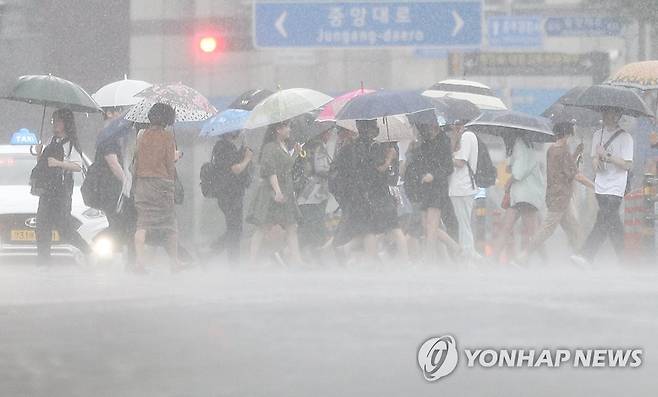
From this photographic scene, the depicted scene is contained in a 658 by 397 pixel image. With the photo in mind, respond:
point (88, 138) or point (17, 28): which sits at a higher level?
point (17, 28)

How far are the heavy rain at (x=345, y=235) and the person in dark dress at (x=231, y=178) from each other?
0.03 metres

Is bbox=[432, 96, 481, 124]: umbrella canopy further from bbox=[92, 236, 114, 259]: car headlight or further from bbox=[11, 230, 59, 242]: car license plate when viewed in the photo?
bbox=[11, 230, 59, 242]: car license plate

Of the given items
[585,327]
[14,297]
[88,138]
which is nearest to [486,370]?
[585,327]

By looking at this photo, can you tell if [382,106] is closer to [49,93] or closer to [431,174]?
[431,174]

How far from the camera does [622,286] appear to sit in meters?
13.9

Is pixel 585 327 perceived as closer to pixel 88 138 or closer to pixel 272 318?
pixel 272 318

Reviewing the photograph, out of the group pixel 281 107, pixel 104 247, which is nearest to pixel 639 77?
pixel 281 107

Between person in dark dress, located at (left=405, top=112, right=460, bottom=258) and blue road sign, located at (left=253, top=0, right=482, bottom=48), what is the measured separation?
9.19 meters

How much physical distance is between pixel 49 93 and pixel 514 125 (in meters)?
4.39

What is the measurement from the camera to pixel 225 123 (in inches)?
679

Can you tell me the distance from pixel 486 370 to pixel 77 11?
29.4m

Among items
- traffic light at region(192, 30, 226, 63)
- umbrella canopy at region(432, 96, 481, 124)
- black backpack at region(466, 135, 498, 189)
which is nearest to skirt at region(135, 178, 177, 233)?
umbrella canopy at region(432, 96, 481, 124)

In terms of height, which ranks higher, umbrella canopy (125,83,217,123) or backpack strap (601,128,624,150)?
umbrella canopy (125,83,217,123)

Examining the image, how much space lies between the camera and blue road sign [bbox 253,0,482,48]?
25609mm
